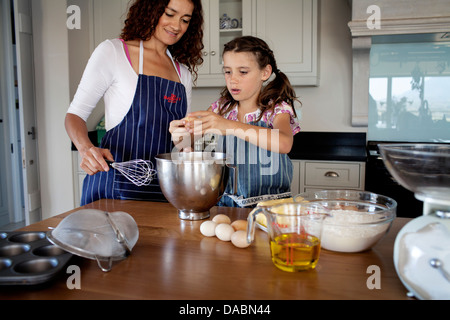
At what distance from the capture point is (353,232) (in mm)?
719

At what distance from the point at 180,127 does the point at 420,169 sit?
2.46 ft

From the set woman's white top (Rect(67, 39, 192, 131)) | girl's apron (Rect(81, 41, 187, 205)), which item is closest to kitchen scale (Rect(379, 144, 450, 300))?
girl's apron (Rect(81, 41, 187, 205))

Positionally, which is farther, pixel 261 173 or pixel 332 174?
pixel 332 174

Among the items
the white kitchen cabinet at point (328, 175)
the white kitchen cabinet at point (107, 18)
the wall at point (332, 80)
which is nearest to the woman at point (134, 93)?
the white kitchen cabinet at point (328, 175)

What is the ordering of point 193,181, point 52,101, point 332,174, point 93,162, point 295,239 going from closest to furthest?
point 295,239 < point 193,181 < point 93,162 < point 332,174 < point 52,101

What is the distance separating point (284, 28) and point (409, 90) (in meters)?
0.98

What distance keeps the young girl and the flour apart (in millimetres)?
537

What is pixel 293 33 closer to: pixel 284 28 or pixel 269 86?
pixel 284 28

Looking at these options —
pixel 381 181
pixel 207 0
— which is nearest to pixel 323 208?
pixel 381 181

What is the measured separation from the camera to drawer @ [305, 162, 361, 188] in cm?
233

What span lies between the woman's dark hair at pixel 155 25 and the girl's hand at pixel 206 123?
560 millimetres

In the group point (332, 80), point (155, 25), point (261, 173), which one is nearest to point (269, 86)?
point (261, 173)

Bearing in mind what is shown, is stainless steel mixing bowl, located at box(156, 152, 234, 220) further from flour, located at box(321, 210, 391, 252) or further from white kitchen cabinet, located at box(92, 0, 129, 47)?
white kitchen cabinet, located at box(92, 0, 129, 47)

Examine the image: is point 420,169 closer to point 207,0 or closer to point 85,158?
point 85,158
